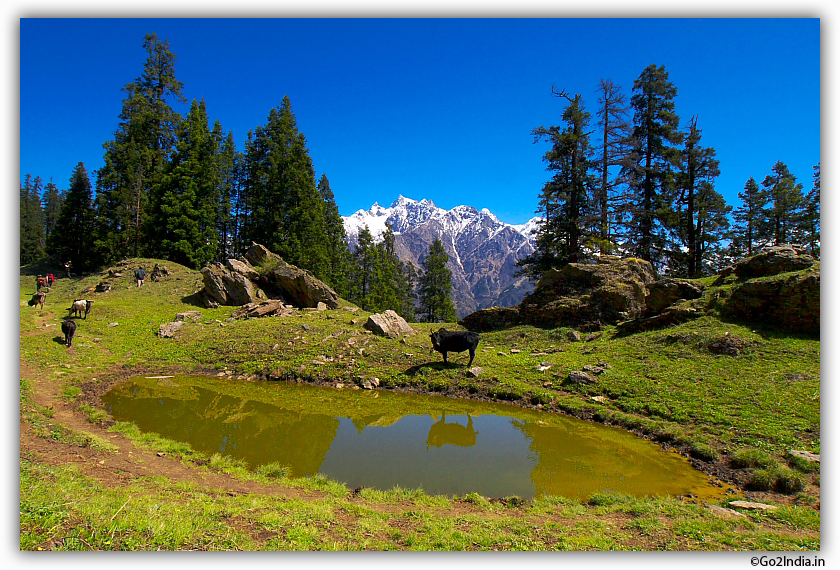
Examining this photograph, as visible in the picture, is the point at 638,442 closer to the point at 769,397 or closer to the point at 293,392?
the point at 769,397

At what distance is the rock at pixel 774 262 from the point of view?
15781 millimetres

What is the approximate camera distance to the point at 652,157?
28484mm

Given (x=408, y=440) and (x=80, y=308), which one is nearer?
(x=408, y=440)

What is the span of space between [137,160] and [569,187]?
1750 inches

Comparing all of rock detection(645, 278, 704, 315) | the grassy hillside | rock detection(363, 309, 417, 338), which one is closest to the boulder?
the grassy hillside

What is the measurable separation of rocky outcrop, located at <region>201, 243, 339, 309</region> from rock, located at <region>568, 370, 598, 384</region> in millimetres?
19656

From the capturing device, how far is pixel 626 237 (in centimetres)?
2705

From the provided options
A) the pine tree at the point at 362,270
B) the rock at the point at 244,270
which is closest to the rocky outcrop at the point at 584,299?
the rock at the point at 244,270

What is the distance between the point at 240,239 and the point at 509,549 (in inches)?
1926

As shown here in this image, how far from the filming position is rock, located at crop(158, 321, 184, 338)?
2056cm

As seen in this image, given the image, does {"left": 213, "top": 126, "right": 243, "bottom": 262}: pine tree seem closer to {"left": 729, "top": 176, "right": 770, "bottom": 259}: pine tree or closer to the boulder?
the boulder

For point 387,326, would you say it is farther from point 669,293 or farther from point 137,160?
point 137,160

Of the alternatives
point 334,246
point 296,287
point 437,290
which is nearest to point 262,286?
point 296,287

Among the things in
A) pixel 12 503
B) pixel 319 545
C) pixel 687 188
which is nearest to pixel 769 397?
pixel 319 545
